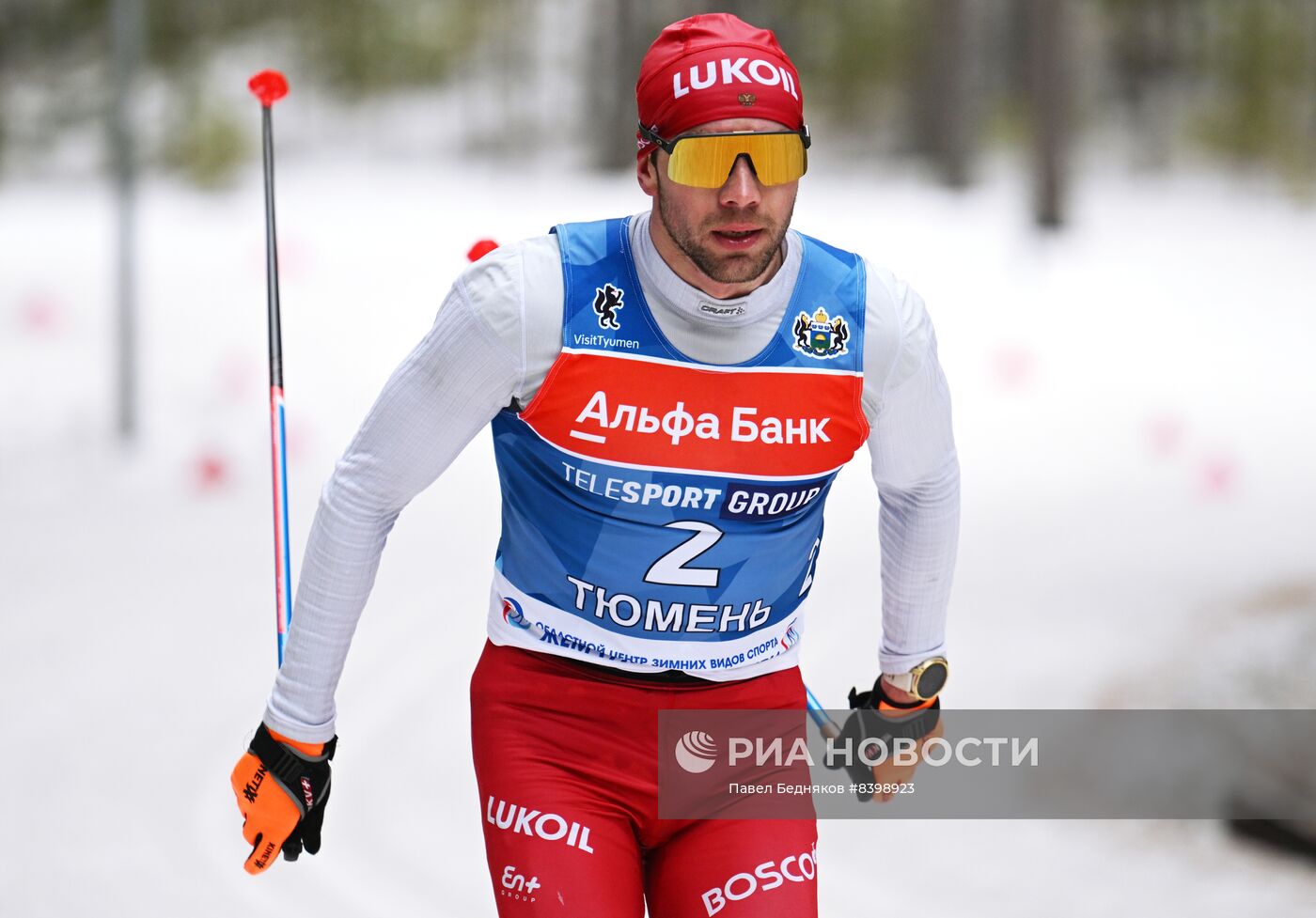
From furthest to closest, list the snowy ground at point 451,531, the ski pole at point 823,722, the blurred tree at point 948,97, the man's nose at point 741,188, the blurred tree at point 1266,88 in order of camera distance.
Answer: the blurred tree at point 1266,88, the blurred tree at point 948,97, the snowy ground at point 451,531, the ski pole at point 823,722, the man's nose at point 741,188

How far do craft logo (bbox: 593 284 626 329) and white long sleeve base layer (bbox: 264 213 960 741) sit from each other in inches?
2.2

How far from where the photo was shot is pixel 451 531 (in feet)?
Answer: 33.2

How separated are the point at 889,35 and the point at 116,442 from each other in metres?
21.0

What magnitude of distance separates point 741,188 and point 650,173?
0.22 metres

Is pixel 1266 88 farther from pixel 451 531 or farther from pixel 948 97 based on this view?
pixel 451 531

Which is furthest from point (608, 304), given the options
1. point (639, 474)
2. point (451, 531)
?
point (451, 531)

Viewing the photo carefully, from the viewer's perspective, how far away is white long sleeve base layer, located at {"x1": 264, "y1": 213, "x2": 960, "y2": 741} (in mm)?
2754

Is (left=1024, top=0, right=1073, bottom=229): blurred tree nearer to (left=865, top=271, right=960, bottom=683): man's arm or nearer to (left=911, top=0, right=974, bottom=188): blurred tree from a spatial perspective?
(left=911, top=0, right=974, bottom=188): blurred tree

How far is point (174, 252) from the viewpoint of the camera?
16.7m

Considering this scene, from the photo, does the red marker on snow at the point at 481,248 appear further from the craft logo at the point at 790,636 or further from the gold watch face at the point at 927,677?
the gold watch face at the point at 927,677

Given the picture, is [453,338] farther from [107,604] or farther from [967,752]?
[107,604]

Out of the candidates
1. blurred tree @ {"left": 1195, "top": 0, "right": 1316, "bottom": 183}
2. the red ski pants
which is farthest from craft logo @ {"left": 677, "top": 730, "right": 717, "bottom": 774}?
blurred tree @ {"left": 1195, "top": 0, "right": 1316, "bottom": 183}

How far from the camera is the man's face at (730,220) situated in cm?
276

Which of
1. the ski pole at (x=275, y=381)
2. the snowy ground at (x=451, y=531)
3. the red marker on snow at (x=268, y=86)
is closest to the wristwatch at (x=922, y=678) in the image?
the ski pole at (x=275, y=381)
